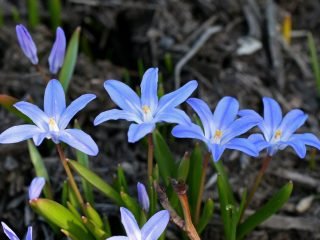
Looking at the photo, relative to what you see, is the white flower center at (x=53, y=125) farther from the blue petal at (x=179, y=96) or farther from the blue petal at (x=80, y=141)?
the blue petal at (x=179, y=96)

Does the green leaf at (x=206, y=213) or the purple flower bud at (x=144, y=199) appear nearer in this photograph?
the purple flower bud at (x=144, y=199)

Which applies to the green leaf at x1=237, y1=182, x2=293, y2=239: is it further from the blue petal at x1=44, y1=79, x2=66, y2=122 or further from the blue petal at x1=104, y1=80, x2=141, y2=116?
the blue petal at x1=44, y1=79, x2=66, y2=122

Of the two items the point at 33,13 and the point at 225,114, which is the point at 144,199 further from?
the point at 33,13

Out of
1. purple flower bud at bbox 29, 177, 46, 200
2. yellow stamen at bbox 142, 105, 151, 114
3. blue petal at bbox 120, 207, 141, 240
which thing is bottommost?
blue petal at bbox 120, 207, 141, 240

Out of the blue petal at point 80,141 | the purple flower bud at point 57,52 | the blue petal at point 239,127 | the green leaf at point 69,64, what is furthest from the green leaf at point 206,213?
the green leaf at point 69,64

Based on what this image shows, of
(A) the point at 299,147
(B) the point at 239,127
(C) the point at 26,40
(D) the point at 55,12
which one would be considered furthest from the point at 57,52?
(D) the point at 55,12

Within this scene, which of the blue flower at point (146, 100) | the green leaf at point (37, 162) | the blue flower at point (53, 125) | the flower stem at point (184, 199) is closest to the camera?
the flower stem at point (184, 199)

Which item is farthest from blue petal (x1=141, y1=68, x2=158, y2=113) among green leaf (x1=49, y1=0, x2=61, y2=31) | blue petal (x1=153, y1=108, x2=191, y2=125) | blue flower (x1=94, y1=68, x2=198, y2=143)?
green leaf (x1=49, y1=0, x2=61, y2=31)
